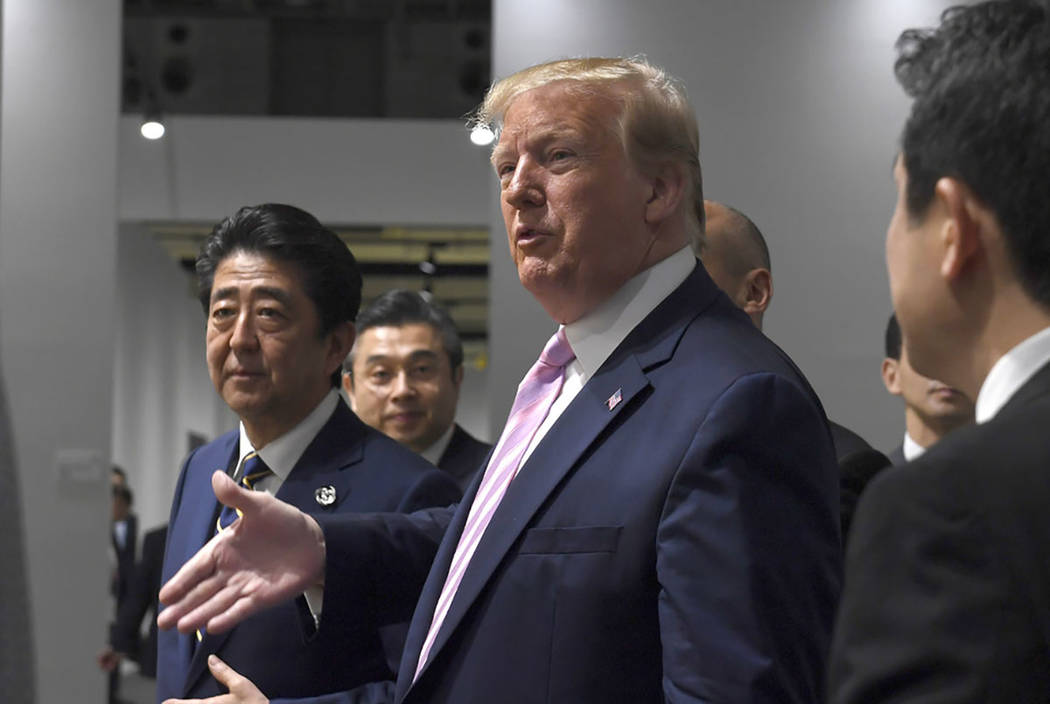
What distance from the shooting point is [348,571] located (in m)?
2.02

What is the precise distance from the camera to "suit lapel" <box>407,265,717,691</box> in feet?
5.43

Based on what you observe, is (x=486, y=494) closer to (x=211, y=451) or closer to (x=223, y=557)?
(x=223, y=557)

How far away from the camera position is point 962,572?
2.98 ft

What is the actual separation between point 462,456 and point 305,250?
182 cm

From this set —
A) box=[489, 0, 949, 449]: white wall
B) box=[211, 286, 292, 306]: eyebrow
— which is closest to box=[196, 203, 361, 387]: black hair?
box=[211, 286, 292, 306]: eyebrow

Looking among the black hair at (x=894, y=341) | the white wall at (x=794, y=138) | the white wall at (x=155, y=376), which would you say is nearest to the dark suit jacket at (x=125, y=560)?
the white wall at (x=155, y=376)

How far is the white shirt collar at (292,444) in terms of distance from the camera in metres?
2.39

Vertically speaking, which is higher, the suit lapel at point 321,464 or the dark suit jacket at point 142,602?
the suit lapel at point 321,464

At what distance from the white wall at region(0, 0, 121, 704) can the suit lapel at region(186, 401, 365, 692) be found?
3.74 metres

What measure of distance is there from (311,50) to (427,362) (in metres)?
5.49

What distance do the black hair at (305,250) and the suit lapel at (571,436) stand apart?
0.81 m

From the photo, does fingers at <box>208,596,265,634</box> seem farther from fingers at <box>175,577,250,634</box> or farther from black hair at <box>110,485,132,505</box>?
black hair at <box>110,485,132,505</box>

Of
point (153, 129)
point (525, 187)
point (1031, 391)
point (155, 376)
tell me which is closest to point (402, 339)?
point (525, 187)

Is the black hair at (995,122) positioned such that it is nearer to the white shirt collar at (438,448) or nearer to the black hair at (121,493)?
the white shirt collar at (438,448)
